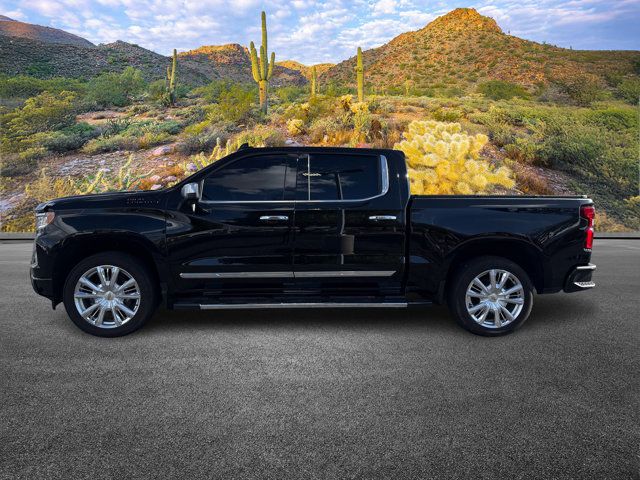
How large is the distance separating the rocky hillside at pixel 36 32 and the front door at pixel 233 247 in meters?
112

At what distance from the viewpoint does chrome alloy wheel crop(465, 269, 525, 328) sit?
20.3 ft

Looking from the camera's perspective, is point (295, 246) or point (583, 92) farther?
point (583, 92)

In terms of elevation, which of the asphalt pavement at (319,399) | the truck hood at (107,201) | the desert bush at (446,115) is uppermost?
the desert bush at (446,115)

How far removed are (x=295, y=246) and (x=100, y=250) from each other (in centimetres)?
217

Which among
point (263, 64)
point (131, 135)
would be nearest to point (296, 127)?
point (263, 64)

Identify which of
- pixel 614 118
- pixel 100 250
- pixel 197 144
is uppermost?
pixel 614 118

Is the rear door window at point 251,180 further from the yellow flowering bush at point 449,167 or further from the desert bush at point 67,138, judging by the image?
the desert bush at point 67,138

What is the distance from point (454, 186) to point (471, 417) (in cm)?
1334

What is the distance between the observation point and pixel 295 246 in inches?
243

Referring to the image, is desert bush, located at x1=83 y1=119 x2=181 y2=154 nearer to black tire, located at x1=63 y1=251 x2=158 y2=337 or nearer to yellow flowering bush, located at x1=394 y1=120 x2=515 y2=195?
yellow flowering bush, located at x1=394 y1=120 x2=515 y2=195

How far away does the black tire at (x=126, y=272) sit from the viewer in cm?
611

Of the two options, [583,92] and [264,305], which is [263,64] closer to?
[583,92]

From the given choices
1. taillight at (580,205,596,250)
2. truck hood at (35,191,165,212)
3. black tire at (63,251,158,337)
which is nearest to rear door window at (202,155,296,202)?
truck hood at (35,191,165,212)

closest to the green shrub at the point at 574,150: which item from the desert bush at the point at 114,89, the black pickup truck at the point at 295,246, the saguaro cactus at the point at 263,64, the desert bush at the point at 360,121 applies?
the desert bush at the point at 360,121
